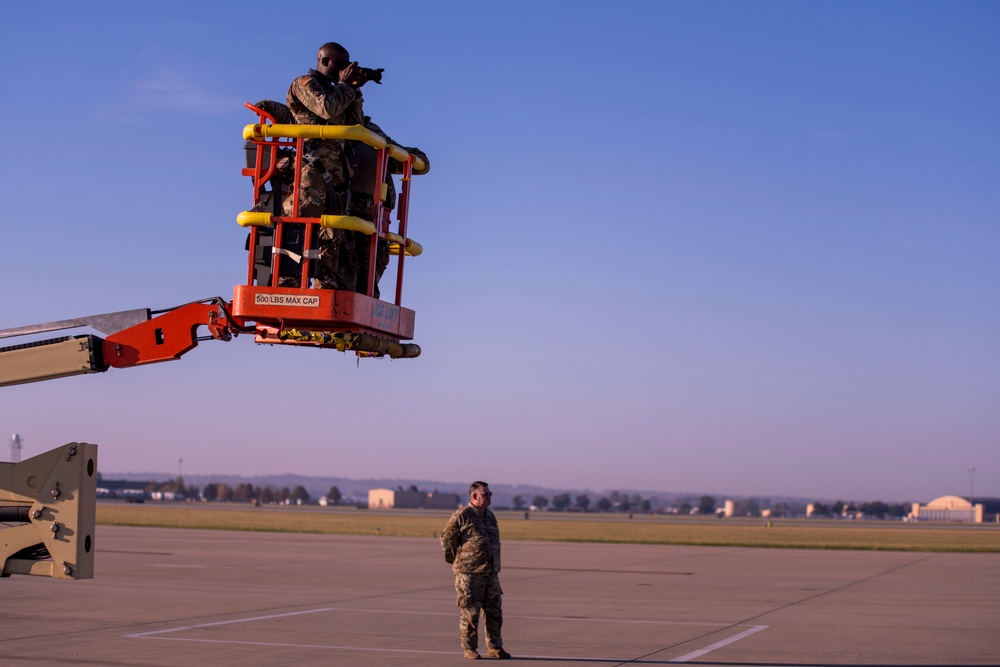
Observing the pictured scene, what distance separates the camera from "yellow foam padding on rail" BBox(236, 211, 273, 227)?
793 centimetres

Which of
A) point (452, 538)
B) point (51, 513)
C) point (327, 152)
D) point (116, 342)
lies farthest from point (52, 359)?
point (452, 538)

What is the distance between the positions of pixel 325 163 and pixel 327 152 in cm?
8

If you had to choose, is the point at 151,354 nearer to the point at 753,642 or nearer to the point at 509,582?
the point at 753,642

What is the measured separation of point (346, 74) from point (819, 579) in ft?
70.3

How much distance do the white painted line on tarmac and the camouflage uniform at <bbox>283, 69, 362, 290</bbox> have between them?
730cm

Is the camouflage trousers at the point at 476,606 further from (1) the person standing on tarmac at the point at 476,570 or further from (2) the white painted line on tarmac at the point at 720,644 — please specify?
(2) the white painted line on tarmac at the point at 720,644

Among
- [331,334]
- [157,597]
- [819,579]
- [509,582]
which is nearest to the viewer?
[331,334]

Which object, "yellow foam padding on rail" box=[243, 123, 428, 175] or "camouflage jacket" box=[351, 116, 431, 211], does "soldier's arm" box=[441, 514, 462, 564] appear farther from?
"yellow foam padding on rail" box=[243, 123, 428, 175]

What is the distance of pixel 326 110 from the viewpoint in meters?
7.38

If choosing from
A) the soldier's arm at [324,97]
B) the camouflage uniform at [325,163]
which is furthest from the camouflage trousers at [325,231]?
the soldier's arm at [324,97]

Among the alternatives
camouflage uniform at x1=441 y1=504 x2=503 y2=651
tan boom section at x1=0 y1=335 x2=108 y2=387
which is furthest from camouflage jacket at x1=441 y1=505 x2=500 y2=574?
tan boom section at x1=0 y1=335 x2=108 y2=387

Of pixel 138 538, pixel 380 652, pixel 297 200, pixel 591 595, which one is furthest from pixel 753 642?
pixel 138 538

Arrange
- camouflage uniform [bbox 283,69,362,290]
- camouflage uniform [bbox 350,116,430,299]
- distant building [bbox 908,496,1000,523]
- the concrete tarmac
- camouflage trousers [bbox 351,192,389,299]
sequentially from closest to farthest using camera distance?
1. camouflage uniform [bbox 283,69,362,290]
2. camouflage uniform [bbox 350,116,430,299]
3. camouflage trousers [bbox 351,192,389,299]
4. the concrete tarmac
5. distant building [bbox 908,496,1000,523]

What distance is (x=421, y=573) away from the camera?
2594 cm
